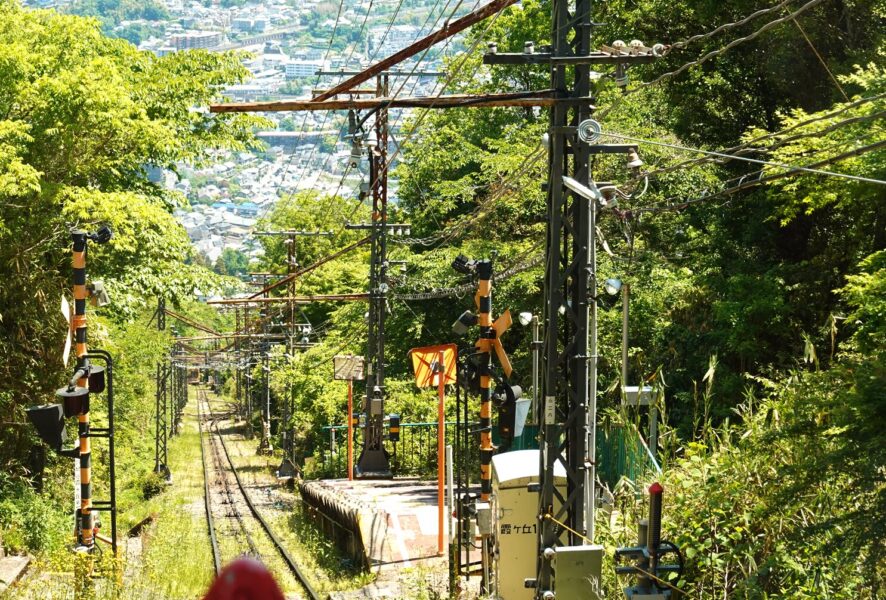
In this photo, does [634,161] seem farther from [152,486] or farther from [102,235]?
[152,486]

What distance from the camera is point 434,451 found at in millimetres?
Result: 29781

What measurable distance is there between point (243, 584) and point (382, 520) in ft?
59.8

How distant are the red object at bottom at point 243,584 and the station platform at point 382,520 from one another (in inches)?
630

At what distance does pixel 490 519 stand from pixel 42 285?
489 inches

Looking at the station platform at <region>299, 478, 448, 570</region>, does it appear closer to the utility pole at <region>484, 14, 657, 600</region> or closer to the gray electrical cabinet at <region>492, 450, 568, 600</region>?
the gray electrical cabinet at <region>492, 450, 568, 600</region>

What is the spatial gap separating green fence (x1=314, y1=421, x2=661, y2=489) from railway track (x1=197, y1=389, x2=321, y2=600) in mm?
2872

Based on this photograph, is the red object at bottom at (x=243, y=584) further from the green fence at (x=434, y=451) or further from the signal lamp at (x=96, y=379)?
the signal lamp at (x=96, y=379)

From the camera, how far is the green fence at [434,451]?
1323 centimetres

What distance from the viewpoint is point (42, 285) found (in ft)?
71.4

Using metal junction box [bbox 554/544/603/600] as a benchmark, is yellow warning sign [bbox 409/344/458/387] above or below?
above

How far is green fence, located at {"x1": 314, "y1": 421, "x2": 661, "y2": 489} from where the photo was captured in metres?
13.2

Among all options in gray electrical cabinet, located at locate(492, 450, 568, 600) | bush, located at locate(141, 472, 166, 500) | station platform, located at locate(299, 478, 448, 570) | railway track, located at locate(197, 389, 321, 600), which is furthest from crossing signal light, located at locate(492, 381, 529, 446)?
bush, located at locate(141, 472, 166, 500)

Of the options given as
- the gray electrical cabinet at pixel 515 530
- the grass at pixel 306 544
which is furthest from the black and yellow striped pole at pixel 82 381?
the gray electrical cabinet at pixel 515 530

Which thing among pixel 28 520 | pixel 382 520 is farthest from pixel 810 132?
pixel 28 520
